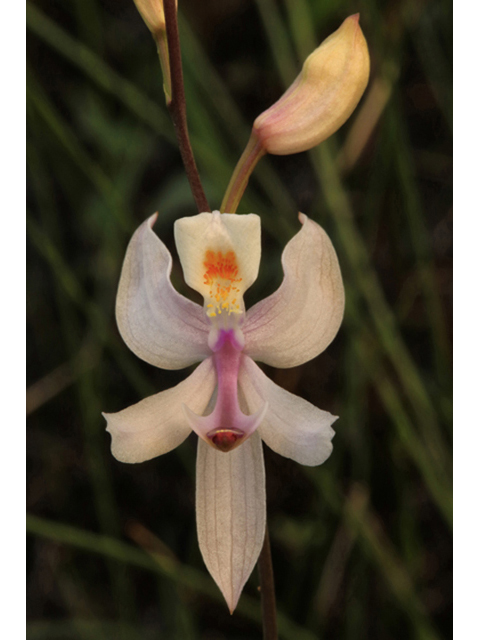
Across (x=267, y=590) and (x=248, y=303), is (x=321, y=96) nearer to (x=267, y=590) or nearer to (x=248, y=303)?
(x=267, y=590)

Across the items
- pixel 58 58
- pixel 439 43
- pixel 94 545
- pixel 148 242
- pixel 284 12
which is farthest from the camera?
pixel 58 58

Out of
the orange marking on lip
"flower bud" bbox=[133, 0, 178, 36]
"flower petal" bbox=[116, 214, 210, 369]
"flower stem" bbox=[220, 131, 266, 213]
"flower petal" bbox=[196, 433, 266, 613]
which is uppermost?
"flower bud" bbox=[133, 0, 178, 36]

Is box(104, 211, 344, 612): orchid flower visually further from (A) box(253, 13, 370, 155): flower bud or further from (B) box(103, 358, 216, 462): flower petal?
(A) box(253, 13, 370, 155): flower bud

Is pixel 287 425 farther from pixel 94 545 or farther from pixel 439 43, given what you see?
pixel 439 43

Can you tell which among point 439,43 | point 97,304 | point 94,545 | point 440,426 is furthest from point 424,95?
point 94,545

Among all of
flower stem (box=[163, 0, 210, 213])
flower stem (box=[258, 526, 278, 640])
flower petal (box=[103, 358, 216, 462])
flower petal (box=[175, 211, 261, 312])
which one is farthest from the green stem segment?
flower stem (box=[258, 526, 278, 640])

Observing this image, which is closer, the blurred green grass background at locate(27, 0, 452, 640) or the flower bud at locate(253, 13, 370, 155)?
the flower bud at locate(253, 13, 370, 155)

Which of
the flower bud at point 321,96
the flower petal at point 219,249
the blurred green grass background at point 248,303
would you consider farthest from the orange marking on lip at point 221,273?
the blurred green grass background at point 248,303

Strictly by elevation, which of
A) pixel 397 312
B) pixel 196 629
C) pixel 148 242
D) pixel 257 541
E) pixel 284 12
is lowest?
pixel 196 629
